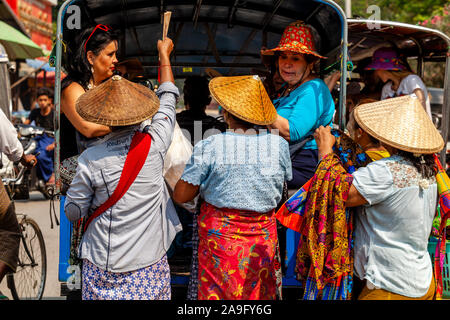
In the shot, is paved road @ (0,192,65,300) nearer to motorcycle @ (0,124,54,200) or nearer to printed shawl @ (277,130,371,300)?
motorcycle @ (0,124,54,200)

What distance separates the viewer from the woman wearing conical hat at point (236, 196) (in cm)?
287

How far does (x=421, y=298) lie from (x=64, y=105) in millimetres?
2435

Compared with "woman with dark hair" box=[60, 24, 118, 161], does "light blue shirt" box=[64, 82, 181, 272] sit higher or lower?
lower

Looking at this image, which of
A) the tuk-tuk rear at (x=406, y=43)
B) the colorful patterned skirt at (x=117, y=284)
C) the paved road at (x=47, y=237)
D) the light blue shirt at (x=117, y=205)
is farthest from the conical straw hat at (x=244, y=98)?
the paved road at (x=47, y=237)

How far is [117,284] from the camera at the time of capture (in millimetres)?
2811

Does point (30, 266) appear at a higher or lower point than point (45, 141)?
lower

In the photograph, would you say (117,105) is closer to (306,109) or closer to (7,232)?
(7,232)

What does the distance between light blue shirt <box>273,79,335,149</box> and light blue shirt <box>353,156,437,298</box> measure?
670mm

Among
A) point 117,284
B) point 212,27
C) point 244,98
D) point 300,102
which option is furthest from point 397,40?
point 117,284

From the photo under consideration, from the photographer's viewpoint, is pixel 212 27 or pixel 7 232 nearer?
pixel 7 232

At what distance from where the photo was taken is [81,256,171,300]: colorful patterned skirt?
2805 millimetres

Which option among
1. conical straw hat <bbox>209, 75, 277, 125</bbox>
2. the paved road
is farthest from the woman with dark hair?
the paved road

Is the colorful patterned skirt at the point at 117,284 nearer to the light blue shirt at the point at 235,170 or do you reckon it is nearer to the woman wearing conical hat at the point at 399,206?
the light blue shirt at the point at 235,170

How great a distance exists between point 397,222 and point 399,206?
0.09 m
